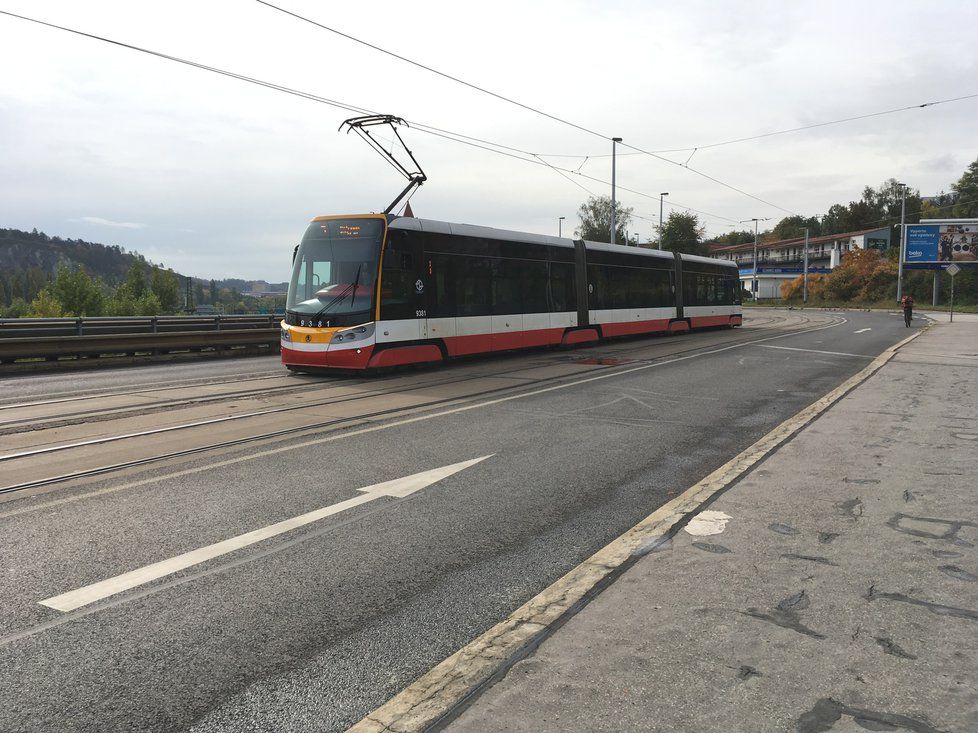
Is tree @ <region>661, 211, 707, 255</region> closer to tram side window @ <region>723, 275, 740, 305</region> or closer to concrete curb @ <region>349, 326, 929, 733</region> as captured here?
tram side window @ <region>723, 275, 740, 305</region>

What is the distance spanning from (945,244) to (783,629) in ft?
230

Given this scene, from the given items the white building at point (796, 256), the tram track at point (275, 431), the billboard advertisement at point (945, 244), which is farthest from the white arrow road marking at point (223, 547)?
the white building at point (796, 256)

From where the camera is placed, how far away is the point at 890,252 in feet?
274

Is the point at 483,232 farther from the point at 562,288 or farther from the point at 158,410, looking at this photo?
the point at 158,410

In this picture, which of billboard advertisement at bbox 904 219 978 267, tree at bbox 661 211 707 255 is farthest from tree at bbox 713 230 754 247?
billboard advertisement at bbox 904 219 978 267

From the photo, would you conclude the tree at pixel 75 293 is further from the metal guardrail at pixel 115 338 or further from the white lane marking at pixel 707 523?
the white lane marking at pixel 707 523

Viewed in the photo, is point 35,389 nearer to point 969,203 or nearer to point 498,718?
point 498,718

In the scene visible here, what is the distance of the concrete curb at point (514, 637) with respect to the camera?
252 cm

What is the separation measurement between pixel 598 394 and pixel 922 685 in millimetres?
8572

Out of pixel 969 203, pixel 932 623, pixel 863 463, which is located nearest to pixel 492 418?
pixel 863 463

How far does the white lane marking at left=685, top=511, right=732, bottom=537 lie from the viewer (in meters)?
4.43

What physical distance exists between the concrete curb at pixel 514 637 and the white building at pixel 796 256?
9745 centimetres

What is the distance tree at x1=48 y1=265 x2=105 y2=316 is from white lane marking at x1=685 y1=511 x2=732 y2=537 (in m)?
119

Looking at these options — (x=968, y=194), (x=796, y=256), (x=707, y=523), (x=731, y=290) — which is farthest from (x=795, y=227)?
(x=707, y=523)
